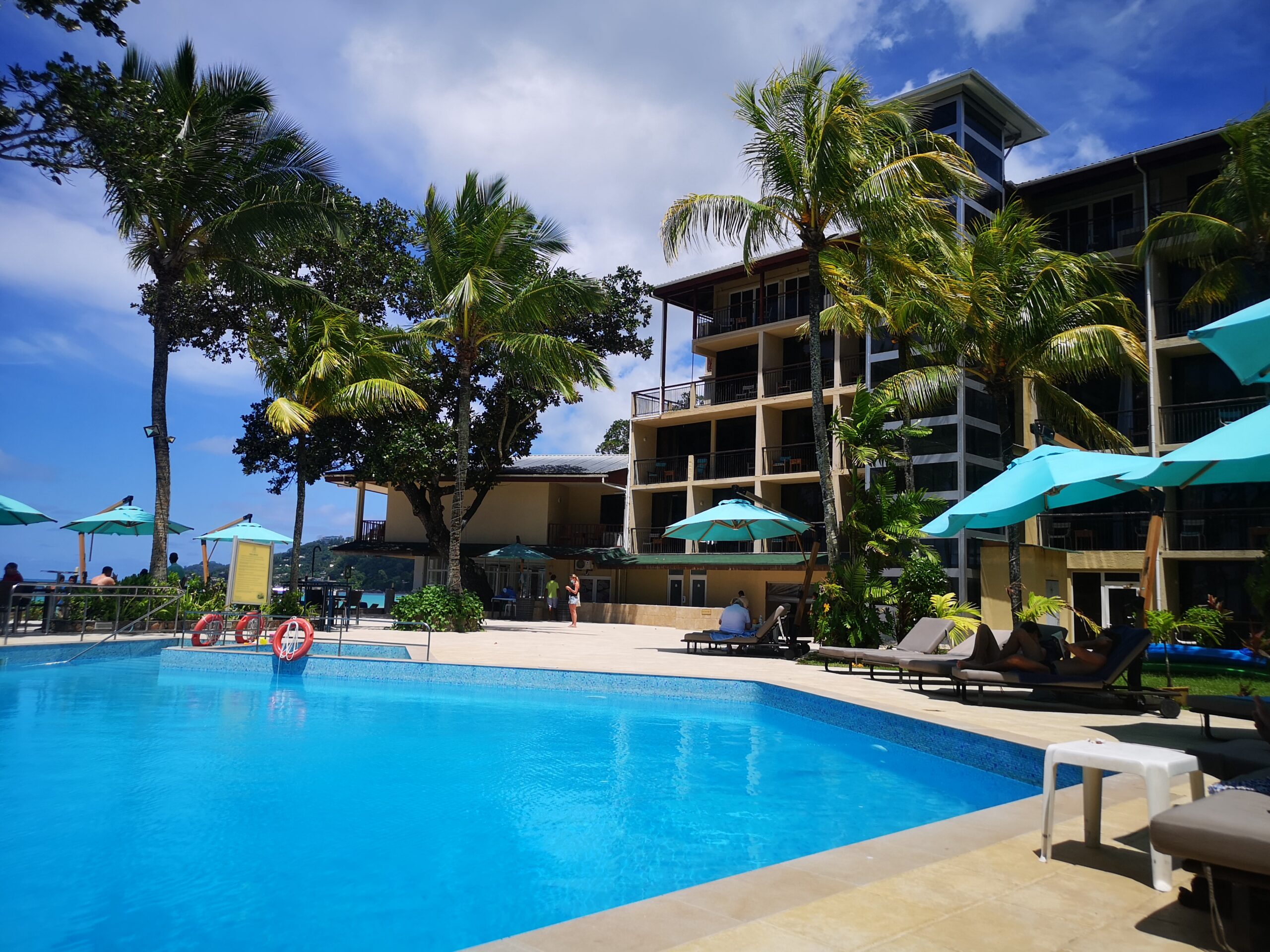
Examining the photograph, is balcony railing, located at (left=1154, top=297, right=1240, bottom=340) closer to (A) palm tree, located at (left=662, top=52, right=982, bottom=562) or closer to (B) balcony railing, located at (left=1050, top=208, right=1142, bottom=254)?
(B) balcony railing, located at (left=1050, top=208, right=1142, bottom=254)

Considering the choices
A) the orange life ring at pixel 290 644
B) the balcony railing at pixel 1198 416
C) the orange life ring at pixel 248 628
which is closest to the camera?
the orange life ring at pixel 290 644

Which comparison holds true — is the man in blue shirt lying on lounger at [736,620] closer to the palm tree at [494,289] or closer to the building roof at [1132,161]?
the palm tree at [494,289]

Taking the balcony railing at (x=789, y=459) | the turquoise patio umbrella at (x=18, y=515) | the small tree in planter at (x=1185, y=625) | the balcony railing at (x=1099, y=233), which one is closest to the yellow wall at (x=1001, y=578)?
the small tree in planter at (x=1185, y=625)

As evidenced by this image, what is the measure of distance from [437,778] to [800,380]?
70.8 ft

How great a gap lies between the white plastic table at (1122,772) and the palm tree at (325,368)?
18.2 m

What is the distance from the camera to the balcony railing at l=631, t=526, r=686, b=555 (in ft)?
93.1

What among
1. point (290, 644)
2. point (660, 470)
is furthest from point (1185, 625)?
point (660, 470)

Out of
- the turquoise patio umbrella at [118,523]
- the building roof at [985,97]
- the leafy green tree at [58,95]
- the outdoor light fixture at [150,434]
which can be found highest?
the building roof at [985,97]

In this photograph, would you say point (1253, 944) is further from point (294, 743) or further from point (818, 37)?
point (818, 37)

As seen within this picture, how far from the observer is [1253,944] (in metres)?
2.59

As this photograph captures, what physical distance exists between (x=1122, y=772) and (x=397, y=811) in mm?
4554

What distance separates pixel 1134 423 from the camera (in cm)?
2044

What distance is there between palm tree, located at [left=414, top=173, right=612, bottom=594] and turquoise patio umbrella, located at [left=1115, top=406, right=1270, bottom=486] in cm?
1531

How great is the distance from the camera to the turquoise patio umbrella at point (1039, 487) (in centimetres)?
761
